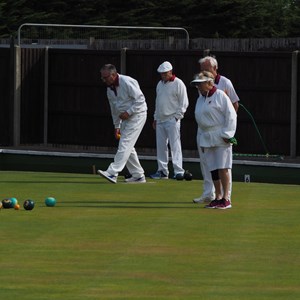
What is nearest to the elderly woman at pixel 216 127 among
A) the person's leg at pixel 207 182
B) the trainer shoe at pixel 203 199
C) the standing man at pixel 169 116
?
the person's leg at pixel 207 182

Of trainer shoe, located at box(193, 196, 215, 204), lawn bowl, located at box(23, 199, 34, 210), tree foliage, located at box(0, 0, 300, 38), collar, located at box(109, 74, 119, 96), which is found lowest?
trainer shoe, located at box(193, 196, 215, 204)

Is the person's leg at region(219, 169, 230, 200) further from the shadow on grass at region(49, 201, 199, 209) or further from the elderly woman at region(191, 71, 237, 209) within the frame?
the shadow on grass at region(49, 201, 199, 209)

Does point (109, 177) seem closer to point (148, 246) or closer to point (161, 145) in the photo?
point (161, 145)

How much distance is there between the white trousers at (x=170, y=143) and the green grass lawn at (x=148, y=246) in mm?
2164

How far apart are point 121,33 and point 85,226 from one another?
97.3 ft

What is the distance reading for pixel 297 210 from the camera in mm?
16750

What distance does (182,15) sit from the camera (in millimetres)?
48906

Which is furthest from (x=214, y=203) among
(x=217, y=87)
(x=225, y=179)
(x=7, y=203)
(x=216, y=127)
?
(x=7, y=203)

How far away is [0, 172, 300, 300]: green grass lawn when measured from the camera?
35.6 feet

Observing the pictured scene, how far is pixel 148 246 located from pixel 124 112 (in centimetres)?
730

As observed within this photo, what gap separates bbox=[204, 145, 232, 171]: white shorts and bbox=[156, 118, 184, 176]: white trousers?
5.02 metres

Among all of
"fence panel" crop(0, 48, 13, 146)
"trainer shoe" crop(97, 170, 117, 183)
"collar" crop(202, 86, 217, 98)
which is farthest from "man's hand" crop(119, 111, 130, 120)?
"fence panel" crop(0, 48, 13, 146)

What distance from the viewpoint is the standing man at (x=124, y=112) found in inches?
795

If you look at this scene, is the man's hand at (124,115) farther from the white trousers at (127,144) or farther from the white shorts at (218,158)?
the white shorts at (218,158)
